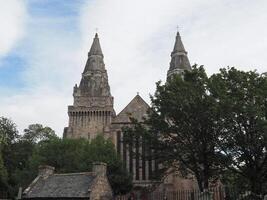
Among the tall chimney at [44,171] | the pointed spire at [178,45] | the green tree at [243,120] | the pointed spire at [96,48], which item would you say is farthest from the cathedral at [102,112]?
Answer: the green tree at [243,120]

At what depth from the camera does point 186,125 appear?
31062 millimetres

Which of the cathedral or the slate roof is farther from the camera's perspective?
the cathedral

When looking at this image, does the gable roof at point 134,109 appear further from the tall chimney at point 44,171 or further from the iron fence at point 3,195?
the tall chimney at point 44,171

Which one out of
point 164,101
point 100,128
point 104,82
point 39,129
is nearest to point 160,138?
point 164,101

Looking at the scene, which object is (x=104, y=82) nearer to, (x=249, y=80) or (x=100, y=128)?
(x=100, y=128)

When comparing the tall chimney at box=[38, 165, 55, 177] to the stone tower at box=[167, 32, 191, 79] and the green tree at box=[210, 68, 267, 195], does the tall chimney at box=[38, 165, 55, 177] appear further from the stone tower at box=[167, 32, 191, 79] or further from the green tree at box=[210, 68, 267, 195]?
the stone tower at box=[167, 32, 191, 79]

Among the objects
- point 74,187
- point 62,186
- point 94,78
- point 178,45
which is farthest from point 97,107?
point 74,187

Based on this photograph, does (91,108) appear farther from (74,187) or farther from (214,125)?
(214,125)

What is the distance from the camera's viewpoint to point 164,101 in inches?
1266

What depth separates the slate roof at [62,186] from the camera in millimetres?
34344

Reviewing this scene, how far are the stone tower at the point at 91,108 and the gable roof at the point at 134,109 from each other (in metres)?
1.34

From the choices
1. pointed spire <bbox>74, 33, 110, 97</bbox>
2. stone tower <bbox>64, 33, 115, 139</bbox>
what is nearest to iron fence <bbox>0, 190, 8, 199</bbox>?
stone tower <bbox>64, 33, 115, 139</bbox>

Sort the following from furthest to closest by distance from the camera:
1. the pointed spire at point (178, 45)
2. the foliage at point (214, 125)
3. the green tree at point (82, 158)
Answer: the pointed spire at point (178, 45)
the green tree at point (82, 158)
the foliage at point (214, 125)

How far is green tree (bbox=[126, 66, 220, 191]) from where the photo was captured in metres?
30.3
